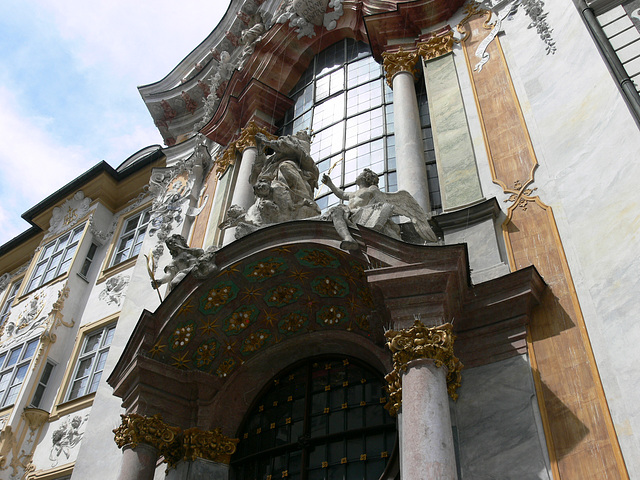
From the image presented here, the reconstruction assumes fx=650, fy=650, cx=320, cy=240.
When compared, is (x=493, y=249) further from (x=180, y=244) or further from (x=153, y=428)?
(x=153, y=428)

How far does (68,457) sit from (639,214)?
9.86m

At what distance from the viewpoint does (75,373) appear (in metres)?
12.9

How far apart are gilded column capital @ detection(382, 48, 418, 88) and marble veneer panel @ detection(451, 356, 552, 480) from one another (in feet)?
20.3

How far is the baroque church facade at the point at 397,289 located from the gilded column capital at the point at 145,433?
0.03m

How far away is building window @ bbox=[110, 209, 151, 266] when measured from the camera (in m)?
14.9

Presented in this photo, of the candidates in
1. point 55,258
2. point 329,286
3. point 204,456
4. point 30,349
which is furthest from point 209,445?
point 55,258

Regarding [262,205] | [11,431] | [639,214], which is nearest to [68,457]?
[11,431]

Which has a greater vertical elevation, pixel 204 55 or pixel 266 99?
pixel 204 55

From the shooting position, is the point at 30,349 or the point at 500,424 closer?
the point at 500,424

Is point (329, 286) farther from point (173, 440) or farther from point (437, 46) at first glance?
point (437, 46)

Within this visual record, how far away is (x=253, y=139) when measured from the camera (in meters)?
13.2

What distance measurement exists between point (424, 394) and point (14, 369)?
1101 cm

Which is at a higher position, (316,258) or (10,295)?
(10,295)

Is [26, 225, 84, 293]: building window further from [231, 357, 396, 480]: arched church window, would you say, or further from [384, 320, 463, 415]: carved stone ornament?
[384, 320, 463, 415]: carved stone ornament
